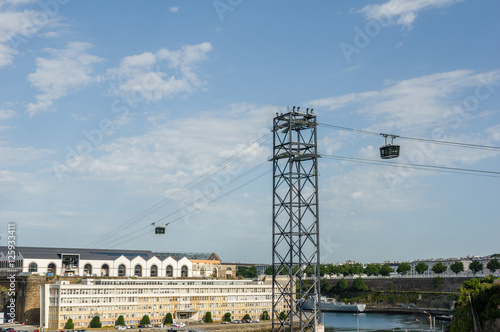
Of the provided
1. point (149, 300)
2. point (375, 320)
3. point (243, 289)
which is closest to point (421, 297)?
point (375, 320)

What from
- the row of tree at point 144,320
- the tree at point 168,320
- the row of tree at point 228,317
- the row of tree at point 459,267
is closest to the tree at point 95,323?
the row of tree at point 144,320

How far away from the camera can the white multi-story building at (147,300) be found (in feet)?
268

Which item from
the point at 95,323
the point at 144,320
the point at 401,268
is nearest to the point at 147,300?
the point at 144,320

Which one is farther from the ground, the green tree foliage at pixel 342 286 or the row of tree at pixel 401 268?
the row of tree at pixel 401 268

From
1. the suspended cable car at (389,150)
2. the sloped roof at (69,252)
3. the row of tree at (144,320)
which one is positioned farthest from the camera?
the sloped roof at (69,252)

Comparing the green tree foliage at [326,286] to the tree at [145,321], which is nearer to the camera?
the tree at [145,321]

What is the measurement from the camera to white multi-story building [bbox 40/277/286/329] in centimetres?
8162

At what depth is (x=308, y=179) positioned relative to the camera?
62.0 meters

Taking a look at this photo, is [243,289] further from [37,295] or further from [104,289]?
[37,295]

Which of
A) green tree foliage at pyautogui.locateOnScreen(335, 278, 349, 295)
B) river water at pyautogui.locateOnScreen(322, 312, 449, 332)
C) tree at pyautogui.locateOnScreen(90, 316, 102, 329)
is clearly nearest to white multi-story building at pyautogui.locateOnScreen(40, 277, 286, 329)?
tree at pyautogui.locateOnScreen(90, 316, 102, 329)

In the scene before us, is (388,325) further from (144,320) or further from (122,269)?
(122,269)

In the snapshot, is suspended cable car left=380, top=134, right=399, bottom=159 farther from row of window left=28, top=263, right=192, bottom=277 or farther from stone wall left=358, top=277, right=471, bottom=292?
stone wall left=358, top=277, right=471, bottom=292

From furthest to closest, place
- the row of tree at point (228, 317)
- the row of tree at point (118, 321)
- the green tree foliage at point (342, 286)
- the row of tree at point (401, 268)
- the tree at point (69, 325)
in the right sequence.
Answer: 1. the green tree foliage at point (342, 286)
2. the row of tree at point (401, 268)
3. the row of tree at point (228, 317)
4. the row of tree at point (118, 321)
5. the tree at point (69, 325)

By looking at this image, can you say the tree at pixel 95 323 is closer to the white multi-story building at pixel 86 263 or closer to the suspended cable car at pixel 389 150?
the white multi-story building at pixel 86 263
